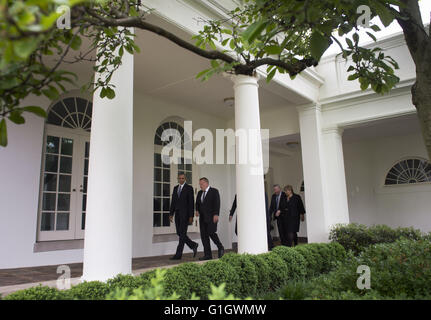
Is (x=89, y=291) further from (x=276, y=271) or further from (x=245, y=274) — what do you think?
(x=276, y=271)

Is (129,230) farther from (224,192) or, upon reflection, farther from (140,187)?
(224,192)

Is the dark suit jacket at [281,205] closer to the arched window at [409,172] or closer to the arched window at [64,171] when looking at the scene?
the arched window at [64,171]

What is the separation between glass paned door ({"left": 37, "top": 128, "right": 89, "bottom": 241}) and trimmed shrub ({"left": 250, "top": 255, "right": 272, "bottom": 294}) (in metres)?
4.68

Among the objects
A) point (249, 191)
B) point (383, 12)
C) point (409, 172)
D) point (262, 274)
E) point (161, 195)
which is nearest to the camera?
point (383, 12)

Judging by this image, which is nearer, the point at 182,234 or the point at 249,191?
the point at 249,191

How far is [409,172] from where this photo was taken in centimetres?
1301

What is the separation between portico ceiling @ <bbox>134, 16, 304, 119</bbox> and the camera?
6.76 m

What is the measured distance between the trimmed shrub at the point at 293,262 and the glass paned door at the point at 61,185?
4.76 metres

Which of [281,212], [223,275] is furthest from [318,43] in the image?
[281,212]

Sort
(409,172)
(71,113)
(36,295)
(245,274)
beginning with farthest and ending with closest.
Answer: (409,172) → (71,113) → (245,274) → (36,295)

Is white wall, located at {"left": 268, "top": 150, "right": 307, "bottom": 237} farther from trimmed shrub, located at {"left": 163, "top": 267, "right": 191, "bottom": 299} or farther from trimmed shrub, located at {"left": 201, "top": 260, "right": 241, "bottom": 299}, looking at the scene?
trimmed shrub, located at {"left": 163, "top": 267, "right": 191, "bottom": 299}

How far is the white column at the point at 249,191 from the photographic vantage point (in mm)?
6219

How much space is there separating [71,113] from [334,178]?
755 centimetres

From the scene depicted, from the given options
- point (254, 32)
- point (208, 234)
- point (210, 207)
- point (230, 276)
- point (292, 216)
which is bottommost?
point (230, 276)
